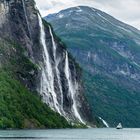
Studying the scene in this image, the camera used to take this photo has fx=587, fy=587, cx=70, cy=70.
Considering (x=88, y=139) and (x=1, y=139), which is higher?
(x=1, y=139)

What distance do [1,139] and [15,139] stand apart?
4307mm

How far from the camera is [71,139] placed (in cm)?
16375

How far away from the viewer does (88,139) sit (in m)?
168

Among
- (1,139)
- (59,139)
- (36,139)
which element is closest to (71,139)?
(59,139)

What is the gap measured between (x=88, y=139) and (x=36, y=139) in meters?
23.6

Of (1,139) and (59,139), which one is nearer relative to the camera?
(1,139)

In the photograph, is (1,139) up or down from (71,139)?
up

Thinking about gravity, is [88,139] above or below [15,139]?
below

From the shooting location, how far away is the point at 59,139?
160 m

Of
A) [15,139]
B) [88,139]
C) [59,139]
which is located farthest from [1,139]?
[88,139]

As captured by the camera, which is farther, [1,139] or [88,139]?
[88,139]

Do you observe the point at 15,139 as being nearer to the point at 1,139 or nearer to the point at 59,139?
the point at 1,139

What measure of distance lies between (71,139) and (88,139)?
6155 mm

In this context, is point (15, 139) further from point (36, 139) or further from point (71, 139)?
point (71, 139)
